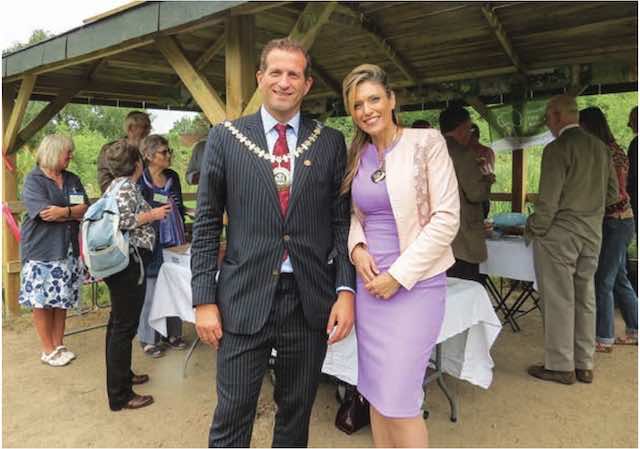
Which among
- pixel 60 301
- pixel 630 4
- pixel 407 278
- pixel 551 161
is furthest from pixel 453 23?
pixel 60 301

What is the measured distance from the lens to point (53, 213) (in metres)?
3.43

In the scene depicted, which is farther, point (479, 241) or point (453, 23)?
point (453, 23)

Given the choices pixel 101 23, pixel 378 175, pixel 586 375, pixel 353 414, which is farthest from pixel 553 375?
pixel 101 23

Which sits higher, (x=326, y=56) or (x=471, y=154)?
(x=326, y=56)

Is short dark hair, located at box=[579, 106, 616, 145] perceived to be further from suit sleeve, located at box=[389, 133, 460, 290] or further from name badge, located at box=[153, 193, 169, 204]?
name badge, located at box=[153, 193, 169, 204]

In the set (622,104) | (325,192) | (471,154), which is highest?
(622,104)

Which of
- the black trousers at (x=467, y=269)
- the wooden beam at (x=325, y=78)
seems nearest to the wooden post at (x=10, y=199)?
the wooden beam at (x=325, y=78)

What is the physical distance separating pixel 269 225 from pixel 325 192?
0.23 m

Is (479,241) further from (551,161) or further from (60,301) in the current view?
(60,301)

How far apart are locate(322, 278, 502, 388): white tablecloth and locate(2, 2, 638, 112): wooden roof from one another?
1.78 metres

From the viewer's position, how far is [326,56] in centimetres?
495

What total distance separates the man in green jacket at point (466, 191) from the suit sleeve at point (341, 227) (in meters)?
1.87

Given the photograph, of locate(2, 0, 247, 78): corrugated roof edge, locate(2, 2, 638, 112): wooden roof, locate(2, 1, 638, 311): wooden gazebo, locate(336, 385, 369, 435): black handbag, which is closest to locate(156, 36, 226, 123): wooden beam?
locate(2, 1, 638, 311): wooden gazebo

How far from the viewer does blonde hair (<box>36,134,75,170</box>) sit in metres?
3.40
